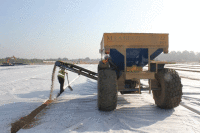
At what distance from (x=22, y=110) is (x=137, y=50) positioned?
363cm

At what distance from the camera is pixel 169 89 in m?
3.88

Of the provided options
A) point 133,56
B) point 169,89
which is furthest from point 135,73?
point 169,89

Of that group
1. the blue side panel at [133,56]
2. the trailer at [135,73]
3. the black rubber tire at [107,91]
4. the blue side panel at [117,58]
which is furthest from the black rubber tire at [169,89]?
the black rubber tire at [107,91]

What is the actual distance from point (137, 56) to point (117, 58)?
60 centimetres

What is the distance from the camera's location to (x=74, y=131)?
2.87 metres

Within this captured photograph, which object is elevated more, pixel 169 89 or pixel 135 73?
pixel 135 73

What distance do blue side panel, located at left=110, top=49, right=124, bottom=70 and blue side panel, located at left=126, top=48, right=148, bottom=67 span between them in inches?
7.9

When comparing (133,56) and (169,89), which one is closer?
(169,89)

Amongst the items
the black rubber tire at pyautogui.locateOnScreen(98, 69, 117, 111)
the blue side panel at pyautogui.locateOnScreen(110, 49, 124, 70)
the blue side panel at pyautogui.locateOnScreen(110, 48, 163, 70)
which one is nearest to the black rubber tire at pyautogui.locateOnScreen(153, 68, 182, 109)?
the blue side panel at pyautogui.locateOnScreen(110, 48, 163, 70)

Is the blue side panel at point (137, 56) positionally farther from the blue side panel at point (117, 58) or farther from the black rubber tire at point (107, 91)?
the black rubber tire at point (107, 91)

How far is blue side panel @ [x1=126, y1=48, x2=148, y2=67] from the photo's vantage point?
4.13 metres

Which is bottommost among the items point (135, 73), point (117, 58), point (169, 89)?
point (169, 89)

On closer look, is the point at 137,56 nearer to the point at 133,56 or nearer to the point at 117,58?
the point at 133,56

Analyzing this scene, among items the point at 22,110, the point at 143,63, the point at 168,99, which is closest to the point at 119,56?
the point at 143,63
